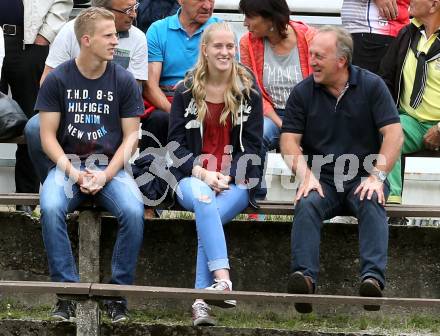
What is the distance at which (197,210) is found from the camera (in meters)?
6.47

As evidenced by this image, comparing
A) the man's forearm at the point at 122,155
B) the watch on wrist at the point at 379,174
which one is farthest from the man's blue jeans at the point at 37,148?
the watch on wrist at the point at 379,174

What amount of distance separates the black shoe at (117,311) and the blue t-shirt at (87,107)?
809 millimetres

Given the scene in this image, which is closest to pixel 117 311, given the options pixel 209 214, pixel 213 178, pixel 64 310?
pixel 64 310

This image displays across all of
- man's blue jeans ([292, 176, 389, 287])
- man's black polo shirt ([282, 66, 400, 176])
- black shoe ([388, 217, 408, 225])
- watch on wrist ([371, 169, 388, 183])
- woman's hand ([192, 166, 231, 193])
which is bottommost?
black shoe ([388, 217, 408, 225])

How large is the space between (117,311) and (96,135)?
0.97m

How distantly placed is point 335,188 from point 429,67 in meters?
1.25

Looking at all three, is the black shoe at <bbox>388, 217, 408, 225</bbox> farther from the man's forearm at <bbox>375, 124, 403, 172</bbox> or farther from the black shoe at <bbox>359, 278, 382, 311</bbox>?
the black shoe at <bbox>359, 278, 382, 311</bbox>

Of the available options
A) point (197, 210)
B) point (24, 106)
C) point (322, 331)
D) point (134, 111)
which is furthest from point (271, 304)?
point (24, 106)

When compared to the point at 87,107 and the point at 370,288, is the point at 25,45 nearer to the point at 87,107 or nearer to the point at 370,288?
the point at 87,107

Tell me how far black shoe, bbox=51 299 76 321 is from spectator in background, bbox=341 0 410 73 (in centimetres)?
260

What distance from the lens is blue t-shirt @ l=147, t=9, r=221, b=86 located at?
761cm

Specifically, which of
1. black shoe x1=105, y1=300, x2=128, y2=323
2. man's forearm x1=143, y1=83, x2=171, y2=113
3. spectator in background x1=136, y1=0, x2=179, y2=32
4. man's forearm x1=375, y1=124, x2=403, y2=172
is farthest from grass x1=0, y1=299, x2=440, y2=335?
spectator in background x1=136, y1=0, x2=179, y2=32

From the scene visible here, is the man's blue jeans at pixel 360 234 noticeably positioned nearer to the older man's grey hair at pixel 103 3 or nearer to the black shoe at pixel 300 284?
the black shoe at pixel 300 284

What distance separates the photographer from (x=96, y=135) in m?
6.74
